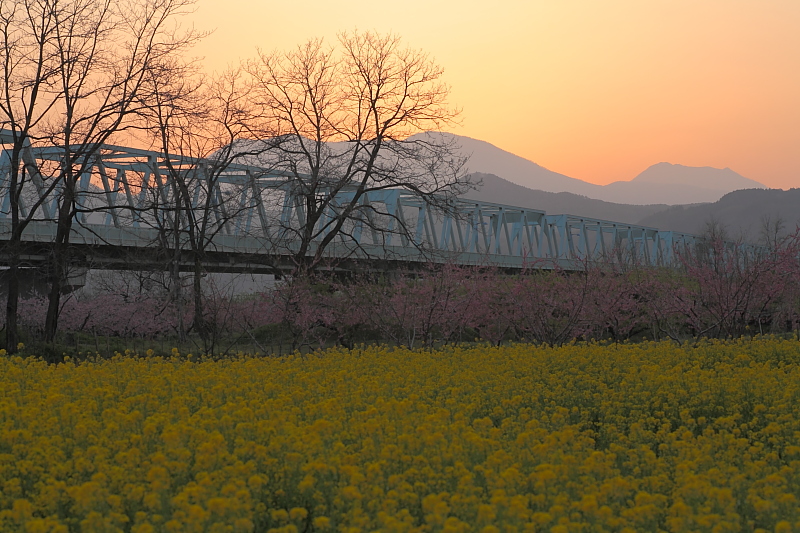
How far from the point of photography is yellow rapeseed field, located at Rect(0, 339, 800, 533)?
16.0 feet

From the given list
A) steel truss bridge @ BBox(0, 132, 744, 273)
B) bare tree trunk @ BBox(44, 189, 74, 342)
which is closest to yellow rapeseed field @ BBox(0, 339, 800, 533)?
bare tree trunk @ BBox(44, 189, 74, 342)

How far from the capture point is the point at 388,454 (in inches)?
233

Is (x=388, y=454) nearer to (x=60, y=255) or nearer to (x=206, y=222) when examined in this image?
(x=60, y=255)

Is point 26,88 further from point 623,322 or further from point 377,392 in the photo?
point 623,322

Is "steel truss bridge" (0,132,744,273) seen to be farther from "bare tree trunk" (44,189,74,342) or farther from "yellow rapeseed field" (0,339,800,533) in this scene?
"yellow rapeseed field" (0,339,800,533)

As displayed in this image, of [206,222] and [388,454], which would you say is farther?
[206,222]

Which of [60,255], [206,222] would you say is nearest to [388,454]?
[60,255]

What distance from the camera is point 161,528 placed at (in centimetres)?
494

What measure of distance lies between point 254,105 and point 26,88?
24.6 ft

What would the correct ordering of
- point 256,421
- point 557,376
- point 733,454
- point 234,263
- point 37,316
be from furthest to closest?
point 234,263 → point 37,316 → point 557,376 → point 256,421 → point 733,454

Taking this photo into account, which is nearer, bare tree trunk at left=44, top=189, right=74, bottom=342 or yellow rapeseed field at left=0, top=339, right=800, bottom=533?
yellow rapeseed field at left=0, top=339, right=800, bottom=533

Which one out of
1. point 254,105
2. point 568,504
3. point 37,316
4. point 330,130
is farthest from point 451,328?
point 37,316

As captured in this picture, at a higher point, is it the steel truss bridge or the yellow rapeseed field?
the steel truss bridge

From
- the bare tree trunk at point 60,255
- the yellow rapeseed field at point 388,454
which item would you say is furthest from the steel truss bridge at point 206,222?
the yellow rapeseed field at point 388,454
